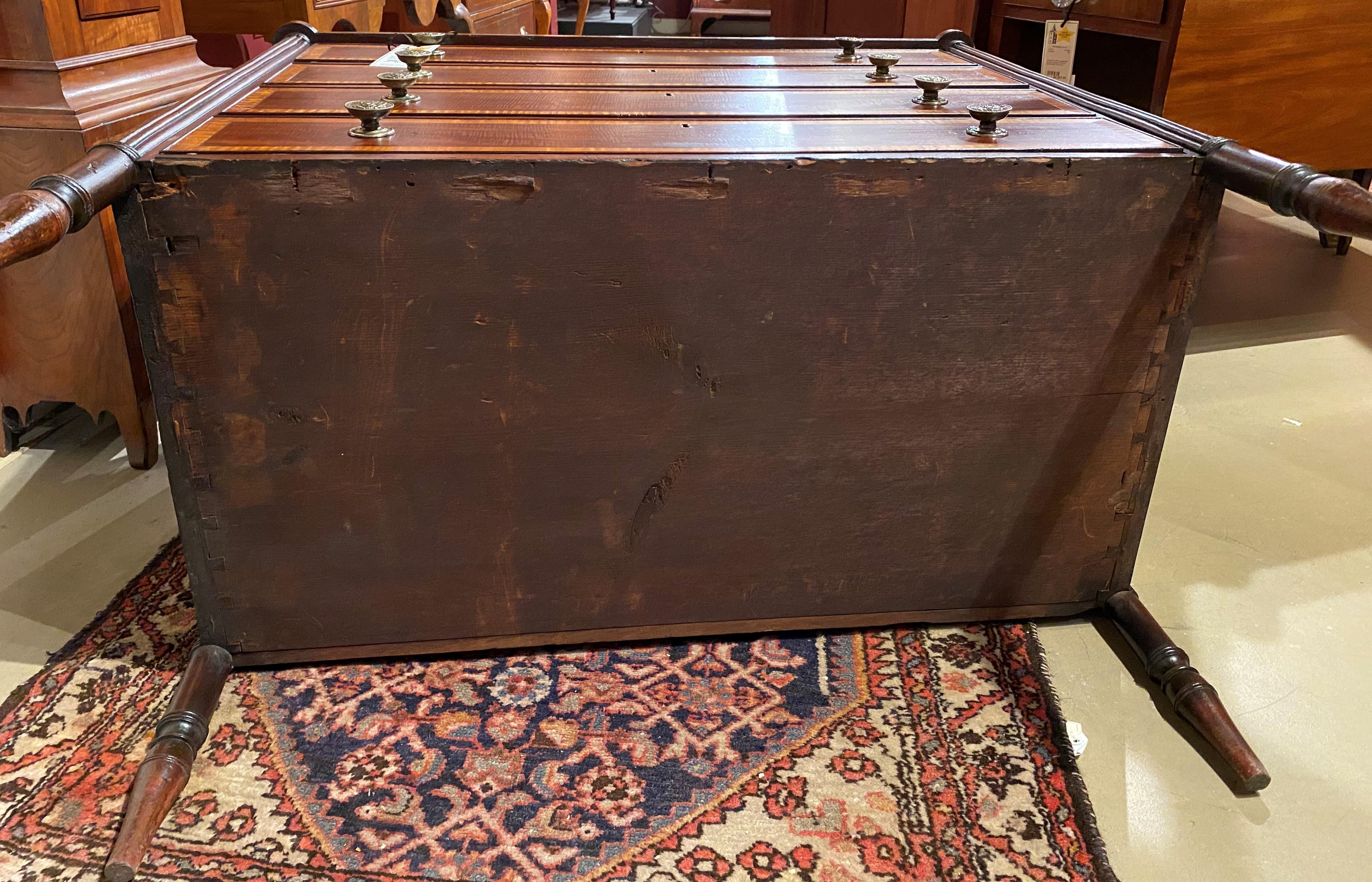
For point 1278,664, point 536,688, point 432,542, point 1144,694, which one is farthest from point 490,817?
point 1278,664

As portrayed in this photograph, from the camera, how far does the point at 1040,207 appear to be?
1.04 meters

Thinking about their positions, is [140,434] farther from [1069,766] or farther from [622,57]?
[1069,766]

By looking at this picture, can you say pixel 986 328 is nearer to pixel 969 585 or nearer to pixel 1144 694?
pixel 969 585

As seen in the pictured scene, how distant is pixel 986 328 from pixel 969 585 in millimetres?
358

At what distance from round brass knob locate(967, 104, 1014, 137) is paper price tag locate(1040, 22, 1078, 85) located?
1.18 m

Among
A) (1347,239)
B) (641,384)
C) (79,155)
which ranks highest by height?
(79,155)

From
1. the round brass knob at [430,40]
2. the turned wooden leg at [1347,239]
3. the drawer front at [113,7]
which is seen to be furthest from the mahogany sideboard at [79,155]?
the turned wooden leg at [1347,239]

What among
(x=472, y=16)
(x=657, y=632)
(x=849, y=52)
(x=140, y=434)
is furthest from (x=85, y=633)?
(x=472, y=16)

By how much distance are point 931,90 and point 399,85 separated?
0.66 metres

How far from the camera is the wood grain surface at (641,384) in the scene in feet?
3.20

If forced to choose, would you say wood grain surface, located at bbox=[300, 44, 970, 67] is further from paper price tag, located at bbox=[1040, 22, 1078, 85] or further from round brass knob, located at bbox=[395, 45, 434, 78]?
paper price tag, located at bbox=[1040, 22, 1078, 85]

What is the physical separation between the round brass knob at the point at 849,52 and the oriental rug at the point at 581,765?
97 cm

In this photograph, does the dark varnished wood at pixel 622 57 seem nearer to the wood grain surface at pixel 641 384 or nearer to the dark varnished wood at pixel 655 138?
the dark varnished wood at pixel 655 138

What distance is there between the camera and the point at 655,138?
3.46 feet
